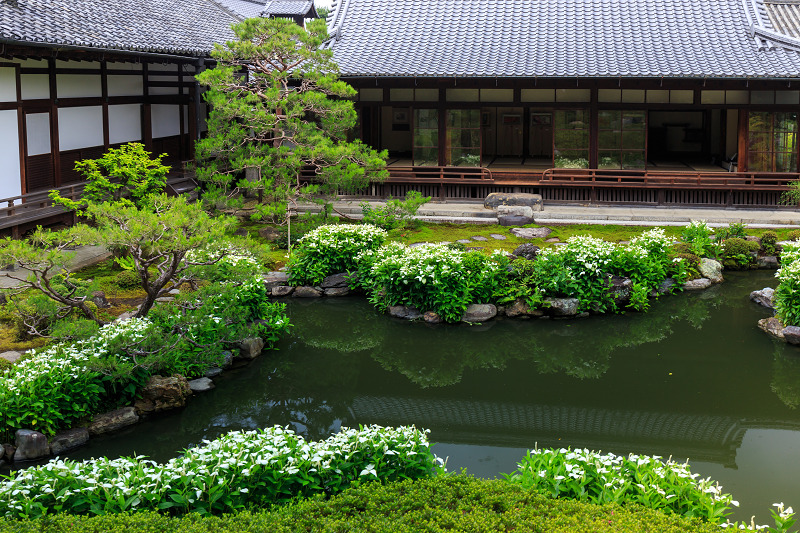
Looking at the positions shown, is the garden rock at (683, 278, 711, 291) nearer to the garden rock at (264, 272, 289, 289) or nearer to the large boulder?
the large boulder

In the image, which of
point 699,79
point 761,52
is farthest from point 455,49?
point 761,52

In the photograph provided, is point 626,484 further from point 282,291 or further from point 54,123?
point 54,123

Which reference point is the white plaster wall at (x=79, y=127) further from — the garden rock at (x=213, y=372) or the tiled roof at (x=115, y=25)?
the garden rock at (x=213, y=372)

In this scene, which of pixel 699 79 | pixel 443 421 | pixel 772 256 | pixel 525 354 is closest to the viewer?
pixel 443 421

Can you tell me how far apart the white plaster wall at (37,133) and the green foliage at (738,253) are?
50.5 feet

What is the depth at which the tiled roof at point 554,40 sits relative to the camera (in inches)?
896

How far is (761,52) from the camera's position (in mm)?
23078

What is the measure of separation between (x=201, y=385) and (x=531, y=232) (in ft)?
35.5

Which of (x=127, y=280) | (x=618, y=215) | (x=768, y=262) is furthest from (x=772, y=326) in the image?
(x=127, y=280)

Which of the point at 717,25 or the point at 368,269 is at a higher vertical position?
the point at 717,25

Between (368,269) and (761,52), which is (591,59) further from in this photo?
(368,269)

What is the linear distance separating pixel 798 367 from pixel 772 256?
22.0 feet

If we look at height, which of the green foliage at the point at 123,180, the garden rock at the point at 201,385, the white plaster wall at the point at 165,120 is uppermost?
the white plaster wall at the point at 165,120

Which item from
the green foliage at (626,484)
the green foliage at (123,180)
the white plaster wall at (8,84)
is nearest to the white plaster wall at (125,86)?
the white plaster wall at (8,84)
